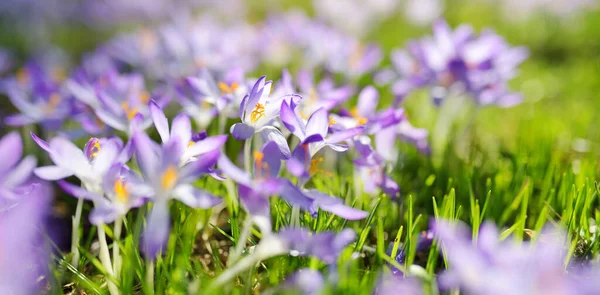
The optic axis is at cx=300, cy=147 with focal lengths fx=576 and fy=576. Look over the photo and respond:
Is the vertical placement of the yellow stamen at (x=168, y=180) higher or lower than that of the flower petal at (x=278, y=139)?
lower

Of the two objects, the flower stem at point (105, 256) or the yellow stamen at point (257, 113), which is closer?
the flower stem at point (105, 256)

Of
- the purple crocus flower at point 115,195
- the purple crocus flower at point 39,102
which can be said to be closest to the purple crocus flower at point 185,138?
the purple crocus flower at point 115,195

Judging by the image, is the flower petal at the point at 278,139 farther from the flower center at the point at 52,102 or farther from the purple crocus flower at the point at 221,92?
the flower center at the point at 52,102

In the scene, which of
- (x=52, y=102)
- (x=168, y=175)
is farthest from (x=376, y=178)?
(x=52, y=102)

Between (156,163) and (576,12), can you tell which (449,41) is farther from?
(576,12)

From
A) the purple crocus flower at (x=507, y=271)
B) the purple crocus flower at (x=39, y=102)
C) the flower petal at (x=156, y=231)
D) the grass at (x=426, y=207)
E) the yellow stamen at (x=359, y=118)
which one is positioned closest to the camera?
the purple crocus flower at (x=507, y=271)
